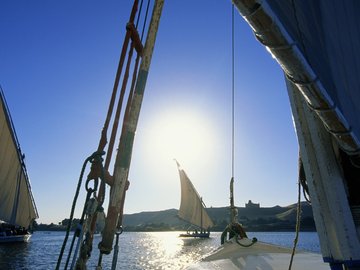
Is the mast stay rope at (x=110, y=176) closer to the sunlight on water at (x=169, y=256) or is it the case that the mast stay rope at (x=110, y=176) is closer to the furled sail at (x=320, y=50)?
the furled sail at (x=320, y=50)

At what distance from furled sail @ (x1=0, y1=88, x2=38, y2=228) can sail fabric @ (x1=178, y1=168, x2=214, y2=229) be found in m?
42.5

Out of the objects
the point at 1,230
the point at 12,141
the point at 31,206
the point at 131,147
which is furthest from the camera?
the point at 1,230

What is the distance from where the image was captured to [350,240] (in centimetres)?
382

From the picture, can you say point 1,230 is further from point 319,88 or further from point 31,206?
point 319,88

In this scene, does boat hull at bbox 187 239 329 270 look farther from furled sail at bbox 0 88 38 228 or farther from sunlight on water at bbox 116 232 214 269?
furled sail at bbox 0 88 38 228

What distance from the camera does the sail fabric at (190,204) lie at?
284 ft

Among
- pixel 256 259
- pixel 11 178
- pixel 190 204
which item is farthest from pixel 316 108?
pixel 190 204

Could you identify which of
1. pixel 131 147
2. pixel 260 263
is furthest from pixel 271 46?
pixel 260 263

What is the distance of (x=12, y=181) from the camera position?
151 ft

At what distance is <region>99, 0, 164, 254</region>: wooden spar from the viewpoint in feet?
11.7

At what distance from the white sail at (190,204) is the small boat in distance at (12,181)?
41.2 meters

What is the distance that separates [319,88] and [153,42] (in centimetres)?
235

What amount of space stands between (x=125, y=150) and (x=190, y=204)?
3460 inches

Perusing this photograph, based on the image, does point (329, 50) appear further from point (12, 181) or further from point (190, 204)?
point (190, 204)
